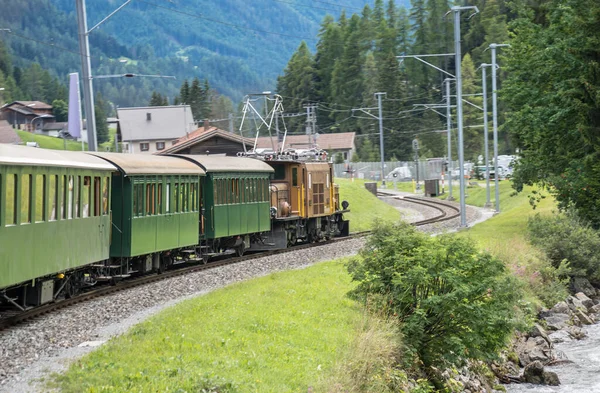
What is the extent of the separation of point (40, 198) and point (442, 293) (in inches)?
271

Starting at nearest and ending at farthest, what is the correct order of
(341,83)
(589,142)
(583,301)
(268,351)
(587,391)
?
(268,351), (587,391), (583,301), (589,142), (341,83)

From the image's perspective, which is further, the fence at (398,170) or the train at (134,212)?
the fence at (398,170)

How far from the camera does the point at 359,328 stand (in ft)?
47.3

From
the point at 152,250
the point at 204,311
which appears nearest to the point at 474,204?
the point at 152,250

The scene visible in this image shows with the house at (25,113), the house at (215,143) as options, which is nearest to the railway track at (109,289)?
the house at (215,143)

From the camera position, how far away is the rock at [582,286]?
3011 centimetres

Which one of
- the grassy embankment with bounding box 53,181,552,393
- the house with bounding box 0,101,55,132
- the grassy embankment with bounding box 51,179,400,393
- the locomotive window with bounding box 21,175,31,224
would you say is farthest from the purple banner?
the house with bounding box 0,101,55,132

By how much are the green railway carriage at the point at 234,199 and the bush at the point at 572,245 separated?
8.82 meters

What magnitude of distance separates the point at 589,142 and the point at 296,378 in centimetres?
2141

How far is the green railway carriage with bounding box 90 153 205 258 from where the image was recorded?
20.7 meters

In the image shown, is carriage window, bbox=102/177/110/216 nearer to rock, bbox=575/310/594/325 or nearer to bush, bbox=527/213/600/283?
rock, bbox=575/310/594/325

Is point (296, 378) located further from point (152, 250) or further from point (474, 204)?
point (474, 204)

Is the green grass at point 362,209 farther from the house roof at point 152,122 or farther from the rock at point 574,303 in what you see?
the house roof at point 152,122

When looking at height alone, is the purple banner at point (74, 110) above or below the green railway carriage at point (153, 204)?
above
